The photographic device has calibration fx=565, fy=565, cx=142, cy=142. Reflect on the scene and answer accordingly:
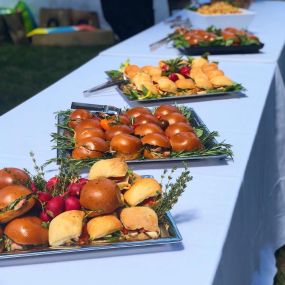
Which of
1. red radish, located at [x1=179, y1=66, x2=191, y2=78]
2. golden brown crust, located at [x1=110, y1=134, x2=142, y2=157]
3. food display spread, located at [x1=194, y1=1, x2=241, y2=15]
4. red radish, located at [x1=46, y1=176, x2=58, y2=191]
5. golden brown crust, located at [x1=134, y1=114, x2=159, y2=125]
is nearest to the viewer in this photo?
red radish, located at [x1=46, y1=176, x2=58, y2=191]

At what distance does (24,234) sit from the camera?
28.1 inches

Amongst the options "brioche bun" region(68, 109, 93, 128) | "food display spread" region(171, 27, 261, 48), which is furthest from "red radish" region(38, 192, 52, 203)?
"food display spread" region(171, 27, 261, 48)

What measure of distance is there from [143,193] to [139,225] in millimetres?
63

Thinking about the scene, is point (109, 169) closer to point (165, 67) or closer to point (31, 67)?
point (165, 67)

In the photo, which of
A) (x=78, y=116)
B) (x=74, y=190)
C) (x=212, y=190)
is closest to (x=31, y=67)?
(x=78, y=116)

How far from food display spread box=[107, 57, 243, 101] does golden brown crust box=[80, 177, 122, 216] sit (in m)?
0.73

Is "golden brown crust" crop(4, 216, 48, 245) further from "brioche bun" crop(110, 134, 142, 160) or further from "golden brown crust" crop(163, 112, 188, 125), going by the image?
"golden brown crust" crop(163, 112, 188, 125)

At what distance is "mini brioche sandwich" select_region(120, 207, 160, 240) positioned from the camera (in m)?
0.75

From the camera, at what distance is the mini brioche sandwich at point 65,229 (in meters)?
0.72

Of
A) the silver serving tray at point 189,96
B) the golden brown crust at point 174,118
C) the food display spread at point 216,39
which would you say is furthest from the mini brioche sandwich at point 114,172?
the food display spread at point 216,39

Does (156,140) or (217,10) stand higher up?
(156,140)

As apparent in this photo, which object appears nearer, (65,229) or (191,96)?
(65,229)

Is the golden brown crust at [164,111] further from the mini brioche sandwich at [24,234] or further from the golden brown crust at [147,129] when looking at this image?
the mini brioche sandwich at [24,234]

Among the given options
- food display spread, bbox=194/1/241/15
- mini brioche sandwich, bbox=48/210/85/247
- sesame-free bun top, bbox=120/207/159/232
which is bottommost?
food display spread, bbox=194/1/241/15
